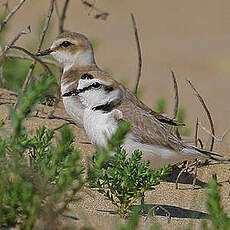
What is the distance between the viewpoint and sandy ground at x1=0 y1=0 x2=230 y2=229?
4.39 metres

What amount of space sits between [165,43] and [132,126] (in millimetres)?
8995

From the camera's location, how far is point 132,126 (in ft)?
15.4

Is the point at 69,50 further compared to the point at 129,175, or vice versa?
the point at 69,50

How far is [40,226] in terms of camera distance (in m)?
2.74

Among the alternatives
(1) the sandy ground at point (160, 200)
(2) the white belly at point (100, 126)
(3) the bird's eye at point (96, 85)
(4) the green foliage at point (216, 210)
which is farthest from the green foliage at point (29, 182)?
(3) the bird's eye at point (96, 85)

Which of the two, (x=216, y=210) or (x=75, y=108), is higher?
(x=216, y=210)

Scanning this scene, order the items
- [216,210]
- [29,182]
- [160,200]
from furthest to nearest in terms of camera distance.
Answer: [160,200]
[29,182]
[216,210]

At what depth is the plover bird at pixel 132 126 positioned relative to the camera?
464cm

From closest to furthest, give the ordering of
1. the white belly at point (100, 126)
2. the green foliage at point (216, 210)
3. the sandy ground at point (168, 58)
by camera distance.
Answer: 1. the green foliage at point (216, 210)
2. the sandy ground at point (168, 58)
3. the white belly at point (100, 126)

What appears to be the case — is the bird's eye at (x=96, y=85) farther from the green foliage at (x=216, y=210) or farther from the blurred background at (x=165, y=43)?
the blurred background at (x=165, y=43)

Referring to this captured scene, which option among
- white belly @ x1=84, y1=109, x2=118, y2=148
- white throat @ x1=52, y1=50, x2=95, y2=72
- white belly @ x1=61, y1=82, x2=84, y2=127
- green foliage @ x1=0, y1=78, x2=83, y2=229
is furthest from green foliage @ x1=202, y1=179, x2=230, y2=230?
white throat @ x1=52, y1=50, x2=95, y2=72

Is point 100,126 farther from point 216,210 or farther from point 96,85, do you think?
point 216,210

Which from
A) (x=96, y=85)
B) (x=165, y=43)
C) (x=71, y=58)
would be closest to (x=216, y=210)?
(x=96, y=85)

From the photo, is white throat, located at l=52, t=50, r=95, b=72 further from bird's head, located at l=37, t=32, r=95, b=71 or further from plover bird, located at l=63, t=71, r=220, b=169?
plover bird, located at l=63, t=71, r=220, b=169
